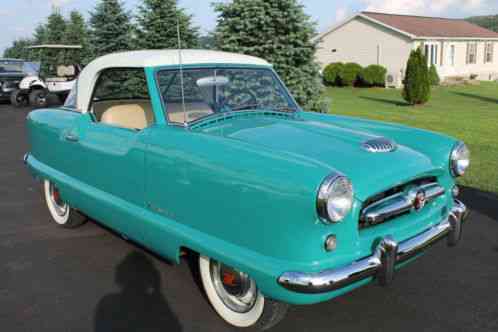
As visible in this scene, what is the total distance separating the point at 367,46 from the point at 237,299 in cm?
2816

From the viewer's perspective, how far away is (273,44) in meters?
10.6

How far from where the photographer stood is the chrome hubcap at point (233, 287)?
3121 mm

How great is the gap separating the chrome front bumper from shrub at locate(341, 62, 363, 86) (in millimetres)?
24671

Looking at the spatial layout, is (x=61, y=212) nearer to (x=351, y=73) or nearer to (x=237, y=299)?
(x=237, y=299)

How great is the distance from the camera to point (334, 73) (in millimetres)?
27766

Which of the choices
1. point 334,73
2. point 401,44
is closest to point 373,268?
point 334,73

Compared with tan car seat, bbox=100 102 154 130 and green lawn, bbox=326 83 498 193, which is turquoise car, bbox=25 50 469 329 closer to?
tan car seat, bbox=100 102 154 130

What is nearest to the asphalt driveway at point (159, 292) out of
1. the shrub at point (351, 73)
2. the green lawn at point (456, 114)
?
the green lawn at point (456, 114)

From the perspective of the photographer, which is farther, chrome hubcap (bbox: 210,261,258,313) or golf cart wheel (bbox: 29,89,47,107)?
golf cart wheel (bbox: 29,89,47,107)


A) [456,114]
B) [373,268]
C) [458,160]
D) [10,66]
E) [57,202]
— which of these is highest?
[10,66]

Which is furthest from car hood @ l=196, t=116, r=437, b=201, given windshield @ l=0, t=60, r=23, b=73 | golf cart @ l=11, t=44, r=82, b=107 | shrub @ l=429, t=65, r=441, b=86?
shrub @ l=429, t=65, r=441, b=86

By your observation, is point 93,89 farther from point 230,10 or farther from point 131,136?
point 230,10

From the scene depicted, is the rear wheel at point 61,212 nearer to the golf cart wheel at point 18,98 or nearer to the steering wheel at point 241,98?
the steering wheel at point 241,98

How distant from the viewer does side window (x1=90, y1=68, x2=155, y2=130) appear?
4518 mm
